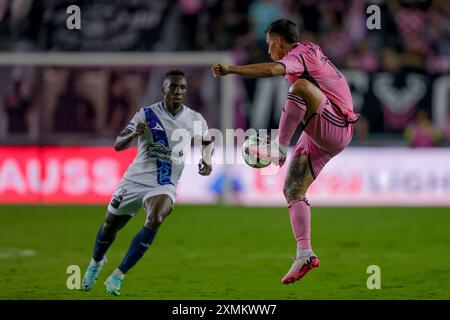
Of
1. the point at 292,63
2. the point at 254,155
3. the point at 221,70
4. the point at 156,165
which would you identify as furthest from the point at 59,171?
the point at 221,70

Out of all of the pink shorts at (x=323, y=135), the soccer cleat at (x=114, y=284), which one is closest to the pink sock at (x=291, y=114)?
the pink shorts at (x=323, y=135)

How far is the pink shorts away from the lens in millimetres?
8758

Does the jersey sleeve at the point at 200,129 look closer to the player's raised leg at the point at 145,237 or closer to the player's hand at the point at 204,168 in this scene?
the player's hand at the point at 204,168

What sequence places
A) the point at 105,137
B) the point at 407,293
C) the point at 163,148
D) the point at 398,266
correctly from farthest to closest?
the point at 105,137 < the point at 398,266 < the point at 407,293 < the point at 163,148

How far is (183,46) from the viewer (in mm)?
20094

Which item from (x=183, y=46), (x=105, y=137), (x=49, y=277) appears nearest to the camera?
(x=49, y=277)

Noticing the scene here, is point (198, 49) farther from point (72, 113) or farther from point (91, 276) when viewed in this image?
point (91, 276)

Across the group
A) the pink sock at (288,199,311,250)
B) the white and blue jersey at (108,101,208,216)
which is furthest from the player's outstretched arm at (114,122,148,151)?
the pink sock at (288,199,311,250)

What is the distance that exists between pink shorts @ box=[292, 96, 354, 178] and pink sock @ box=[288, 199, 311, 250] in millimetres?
304

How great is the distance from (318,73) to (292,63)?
1.27 feet

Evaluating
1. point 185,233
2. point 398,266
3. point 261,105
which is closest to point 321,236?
point 185,233

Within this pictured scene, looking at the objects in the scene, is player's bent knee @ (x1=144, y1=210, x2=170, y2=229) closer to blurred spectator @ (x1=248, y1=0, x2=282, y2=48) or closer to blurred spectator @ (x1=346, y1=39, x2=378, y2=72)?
blurred spectator @ (x1=346, y1=39, x2=378, y2=72)

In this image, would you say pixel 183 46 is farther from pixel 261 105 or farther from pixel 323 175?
pixel 323 175

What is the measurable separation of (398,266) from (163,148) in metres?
4.03
